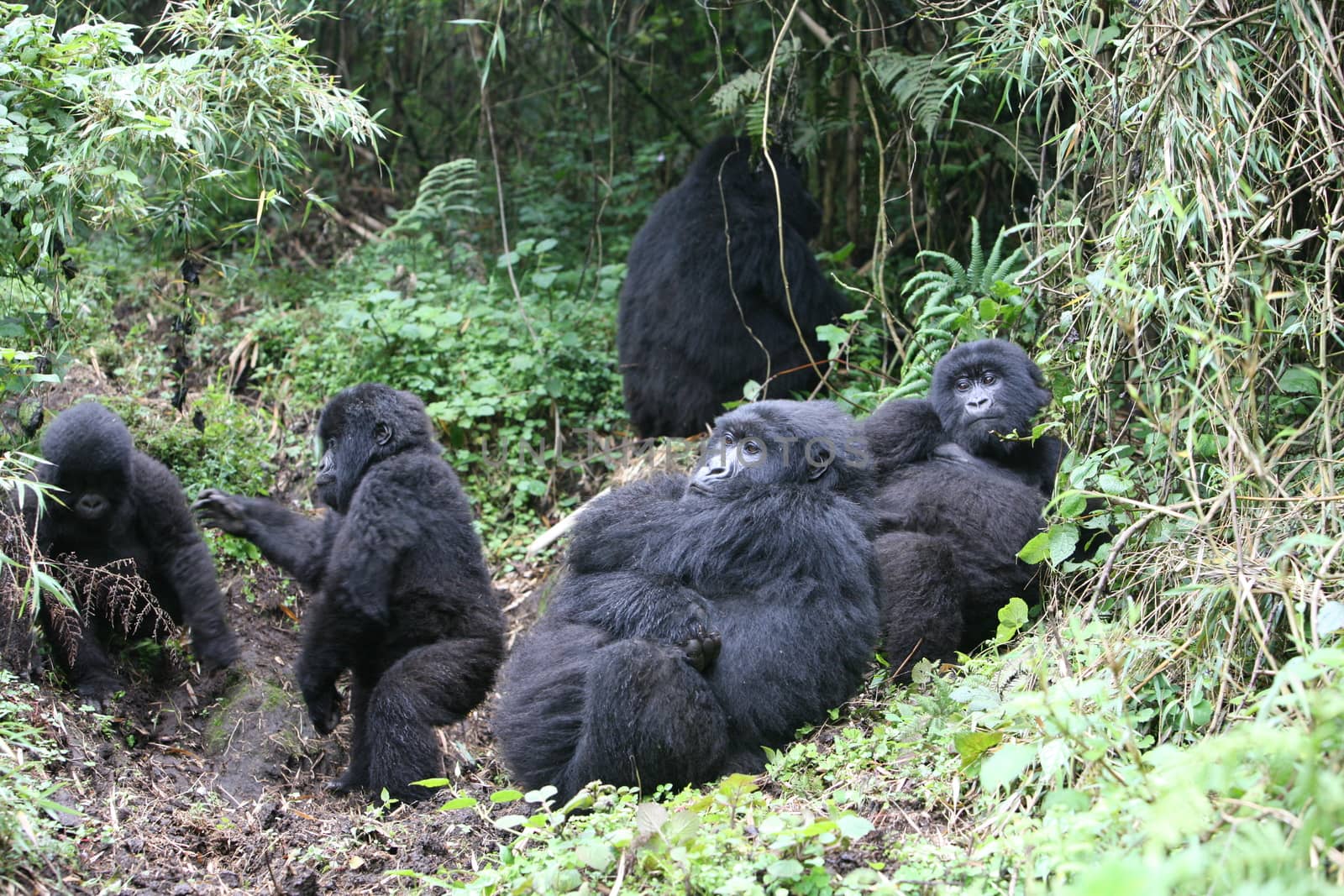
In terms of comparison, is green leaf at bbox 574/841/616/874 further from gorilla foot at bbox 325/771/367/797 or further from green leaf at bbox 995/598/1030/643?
gorilla foot at bbox 325/771/367/797

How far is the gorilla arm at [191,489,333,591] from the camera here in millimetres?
4621

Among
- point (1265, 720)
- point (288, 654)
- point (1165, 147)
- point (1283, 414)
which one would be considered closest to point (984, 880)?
point (1265, 720)

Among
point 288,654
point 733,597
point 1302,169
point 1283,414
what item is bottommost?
point 288,654

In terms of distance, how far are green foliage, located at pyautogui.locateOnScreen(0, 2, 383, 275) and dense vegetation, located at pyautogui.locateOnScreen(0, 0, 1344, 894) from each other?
0.02 m

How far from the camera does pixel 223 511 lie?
465 cm

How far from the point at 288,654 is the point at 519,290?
294 cm

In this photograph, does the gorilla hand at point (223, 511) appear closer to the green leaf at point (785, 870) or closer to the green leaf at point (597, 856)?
the green leaf at point (597, 856)

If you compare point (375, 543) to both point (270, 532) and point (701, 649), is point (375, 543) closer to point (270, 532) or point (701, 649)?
point (270, 532)

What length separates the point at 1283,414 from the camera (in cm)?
360

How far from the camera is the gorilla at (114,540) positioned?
14.1 ft

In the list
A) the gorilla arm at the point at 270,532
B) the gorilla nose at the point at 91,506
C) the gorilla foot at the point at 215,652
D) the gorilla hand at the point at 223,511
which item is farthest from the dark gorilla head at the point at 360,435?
the gorilla nose at the point at 91,506

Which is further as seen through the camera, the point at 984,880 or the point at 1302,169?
the point at 1302,169

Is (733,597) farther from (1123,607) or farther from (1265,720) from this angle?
(1265,720)

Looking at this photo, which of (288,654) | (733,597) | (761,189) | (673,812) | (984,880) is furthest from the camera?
(761,189)
